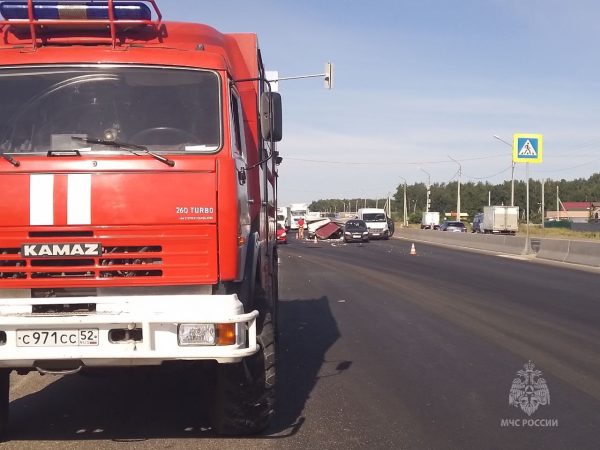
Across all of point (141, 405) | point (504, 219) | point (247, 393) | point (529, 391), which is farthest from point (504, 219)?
point (247, 393)

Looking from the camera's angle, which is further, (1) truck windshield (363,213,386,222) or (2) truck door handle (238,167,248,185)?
(1) truck windshield (363,213,386,222)

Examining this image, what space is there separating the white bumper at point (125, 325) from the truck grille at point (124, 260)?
179 mm

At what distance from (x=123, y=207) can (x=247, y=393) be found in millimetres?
1678

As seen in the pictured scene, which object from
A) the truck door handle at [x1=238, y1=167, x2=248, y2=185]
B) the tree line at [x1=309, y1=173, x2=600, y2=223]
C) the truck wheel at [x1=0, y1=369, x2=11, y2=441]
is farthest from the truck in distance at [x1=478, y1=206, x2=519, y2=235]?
the tree line at [x1=309, y1=173, x2=600, y2=223]

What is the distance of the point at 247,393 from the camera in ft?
17.1

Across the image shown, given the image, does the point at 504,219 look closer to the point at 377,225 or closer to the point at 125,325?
the point at 377,225

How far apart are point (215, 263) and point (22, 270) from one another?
127cm

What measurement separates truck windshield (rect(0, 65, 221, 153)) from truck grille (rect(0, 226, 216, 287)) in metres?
0.68

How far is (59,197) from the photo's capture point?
4.67 meters

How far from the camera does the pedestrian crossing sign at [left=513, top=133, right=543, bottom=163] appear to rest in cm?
3319

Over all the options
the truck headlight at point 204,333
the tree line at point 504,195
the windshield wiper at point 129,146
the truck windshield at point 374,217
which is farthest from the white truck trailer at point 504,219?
the tree line at point 504,195

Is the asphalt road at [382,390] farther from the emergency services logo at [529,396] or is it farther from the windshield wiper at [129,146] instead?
the windshield wiper at [129,146]

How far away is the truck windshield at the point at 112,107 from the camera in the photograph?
5004 millimetres

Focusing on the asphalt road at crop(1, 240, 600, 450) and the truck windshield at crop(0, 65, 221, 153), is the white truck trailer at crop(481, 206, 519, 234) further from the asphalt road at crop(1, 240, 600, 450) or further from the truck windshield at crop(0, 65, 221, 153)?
the truck windshield at crop(0, 65, 221, 153)
